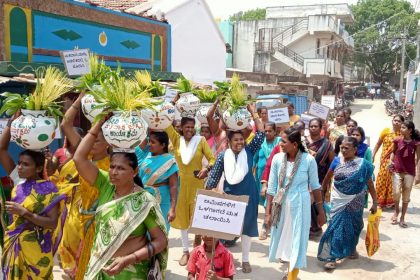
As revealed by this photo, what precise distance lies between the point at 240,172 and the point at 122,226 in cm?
236

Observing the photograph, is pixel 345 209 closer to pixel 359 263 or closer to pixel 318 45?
pixel 359 263

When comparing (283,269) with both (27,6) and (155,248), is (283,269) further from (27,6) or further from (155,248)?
(27,6)

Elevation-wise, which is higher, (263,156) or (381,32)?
(381,32)

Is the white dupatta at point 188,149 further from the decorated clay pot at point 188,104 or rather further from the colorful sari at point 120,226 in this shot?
the colorful sari at point 120,226

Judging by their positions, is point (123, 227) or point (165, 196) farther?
point (165, 196)

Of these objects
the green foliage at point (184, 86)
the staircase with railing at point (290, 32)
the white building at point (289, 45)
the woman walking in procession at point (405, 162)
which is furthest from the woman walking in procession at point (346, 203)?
the staircase with railing at point (290, 32)

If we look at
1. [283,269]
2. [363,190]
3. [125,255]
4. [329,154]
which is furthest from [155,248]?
[329,154]

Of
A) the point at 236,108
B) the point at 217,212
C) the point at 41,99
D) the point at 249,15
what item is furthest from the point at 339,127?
the point at 249,15

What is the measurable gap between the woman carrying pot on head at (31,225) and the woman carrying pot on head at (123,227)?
2.31 ft

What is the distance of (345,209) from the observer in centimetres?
543

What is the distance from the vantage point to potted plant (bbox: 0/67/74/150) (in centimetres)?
334

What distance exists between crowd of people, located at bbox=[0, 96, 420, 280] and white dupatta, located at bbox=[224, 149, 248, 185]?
11 mm

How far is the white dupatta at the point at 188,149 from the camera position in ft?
18.1

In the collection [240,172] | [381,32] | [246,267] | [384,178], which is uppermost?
[381,32]
